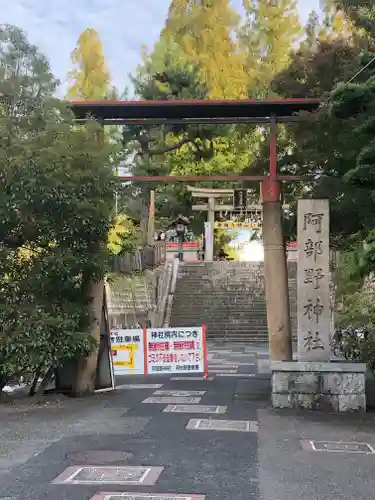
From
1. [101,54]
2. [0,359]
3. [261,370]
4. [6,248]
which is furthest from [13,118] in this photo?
[101,54]

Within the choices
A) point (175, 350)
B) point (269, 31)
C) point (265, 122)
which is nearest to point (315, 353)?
point (175, 350)

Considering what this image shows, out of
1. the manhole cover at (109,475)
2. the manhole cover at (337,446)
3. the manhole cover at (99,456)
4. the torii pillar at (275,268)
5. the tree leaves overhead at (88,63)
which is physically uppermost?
the tree leaves overhead at (88,63)

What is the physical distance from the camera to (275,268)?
13086 mm

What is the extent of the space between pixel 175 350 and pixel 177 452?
21.9 ft

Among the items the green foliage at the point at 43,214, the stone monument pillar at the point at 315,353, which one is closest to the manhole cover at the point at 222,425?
the stone monument pillar at the point at 315,353

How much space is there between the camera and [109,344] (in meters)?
12.8

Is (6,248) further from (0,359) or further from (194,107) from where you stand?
Result: (194,107)

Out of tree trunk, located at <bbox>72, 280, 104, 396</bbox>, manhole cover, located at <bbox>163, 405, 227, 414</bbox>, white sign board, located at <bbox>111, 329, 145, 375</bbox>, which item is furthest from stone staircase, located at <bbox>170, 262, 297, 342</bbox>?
manhole cover, located at <bbox>163, 405, 227, 414</bbox>

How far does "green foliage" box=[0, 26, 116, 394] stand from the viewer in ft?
33.8

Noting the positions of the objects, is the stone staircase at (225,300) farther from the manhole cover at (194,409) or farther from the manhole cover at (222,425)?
the manhole cover at (222,425)

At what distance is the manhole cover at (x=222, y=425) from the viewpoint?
842 centimetres

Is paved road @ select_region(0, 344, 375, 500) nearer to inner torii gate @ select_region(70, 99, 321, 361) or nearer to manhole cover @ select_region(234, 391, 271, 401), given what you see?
manhole cover @ select_region(234, 391, 271, 401)

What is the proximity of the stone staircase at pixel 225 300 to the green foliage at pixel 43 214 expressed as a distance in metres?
16.5

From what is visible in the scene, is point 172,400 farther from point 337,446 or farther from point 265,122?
point 265,122
